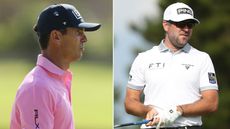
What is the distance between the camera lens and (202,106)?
110 inches

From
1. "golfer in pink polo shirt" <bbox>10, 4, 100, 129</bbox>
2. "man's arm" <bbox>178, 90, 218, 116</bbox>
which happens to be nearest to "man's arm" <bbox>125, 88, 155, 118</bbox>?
"man's arm" <bbox>178, 90, 218, 116</bbox>

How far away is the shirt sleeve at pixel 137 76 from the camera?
290 centimetres

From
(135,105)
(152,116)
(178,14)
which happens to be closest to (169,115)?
(152,116)

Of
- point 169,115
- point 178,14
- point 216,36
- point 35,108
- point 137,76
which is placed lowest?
point 216,36

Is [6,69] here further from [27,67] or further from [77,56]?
[77,56]

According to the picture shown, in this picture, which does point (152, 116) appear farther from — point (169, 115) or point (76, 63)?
point (76, 63)

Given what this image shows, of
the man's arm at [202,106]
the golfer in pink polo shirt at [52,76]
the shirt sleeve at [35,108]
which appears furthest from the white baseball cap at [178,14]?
the shirt sleeve at [35,108]

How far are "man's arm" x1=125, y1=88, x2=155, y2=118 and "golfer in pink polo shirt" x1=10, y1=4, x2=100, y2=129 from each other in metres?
0.89

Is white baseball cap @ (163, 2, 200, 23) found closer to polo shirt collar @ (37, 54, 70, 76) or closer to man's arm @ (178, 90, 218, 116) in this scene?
man's arm @ (178, 90, 218, 116)

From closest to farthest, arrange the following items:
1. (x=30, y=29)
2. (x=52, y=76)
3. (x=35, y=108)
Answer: (x=35, y=108) < (x=52, y=76) < (x=30, y=29)

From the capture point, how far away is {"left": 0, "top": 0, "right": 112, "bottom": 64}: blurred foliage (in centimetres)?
471

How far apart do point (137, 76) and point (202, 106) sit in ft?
0.98

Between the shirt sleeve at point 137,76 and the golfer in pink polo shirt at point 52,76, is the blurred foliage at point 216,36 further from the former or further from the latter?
the golfer in pink polo shirt at point 52,76

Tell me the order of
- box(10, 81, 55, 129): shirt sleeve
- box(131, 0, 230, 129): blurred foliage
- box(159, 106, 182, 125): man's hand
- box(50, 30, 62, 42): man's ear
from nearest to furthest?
box(10, 81, 55, 129): shirt sleeve
box(50, 30, 62, 42): man's ear
box(159, 106, 182, 125): man's hand
box(131, 0, 230, 129): blurred foliage
